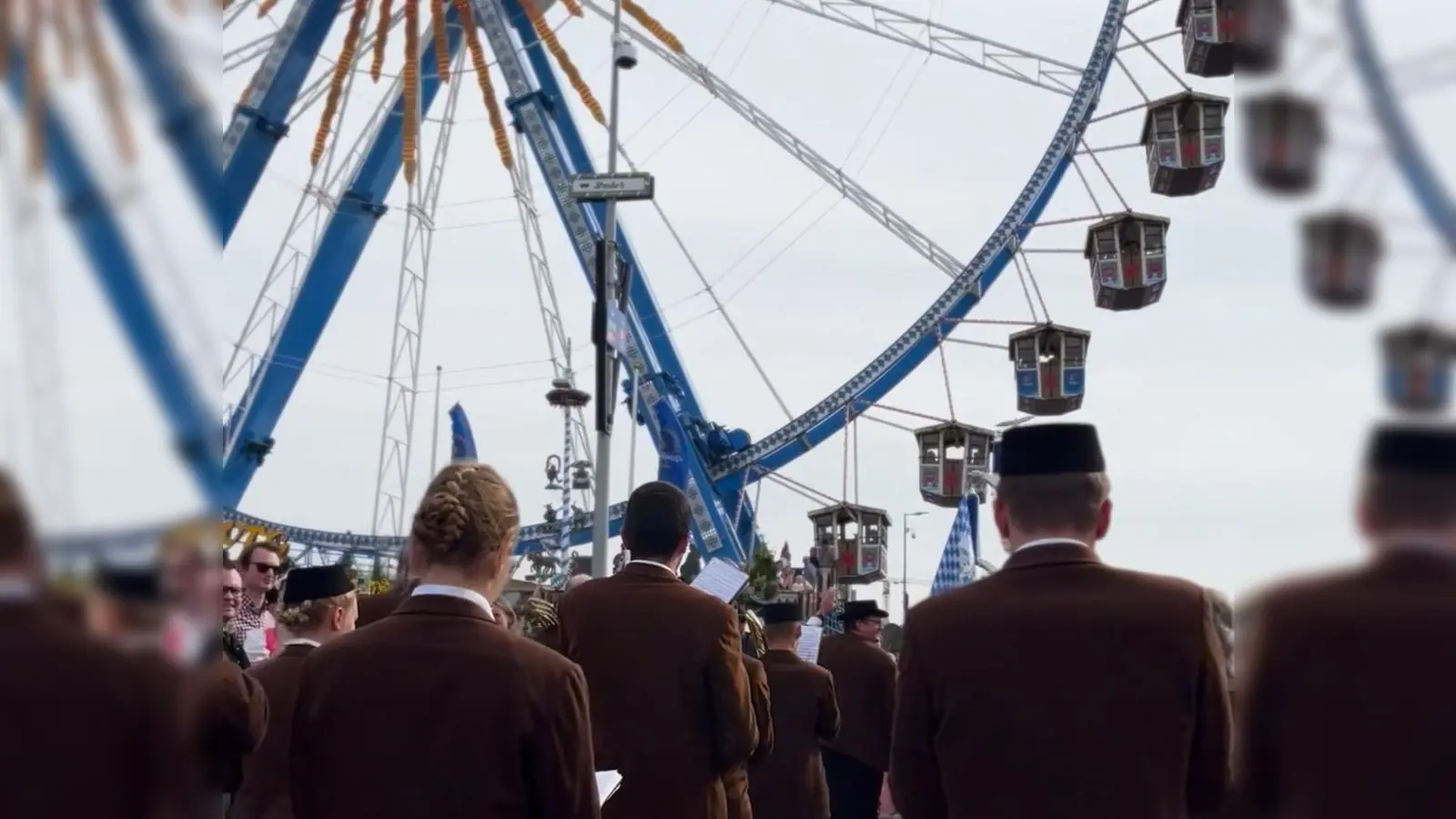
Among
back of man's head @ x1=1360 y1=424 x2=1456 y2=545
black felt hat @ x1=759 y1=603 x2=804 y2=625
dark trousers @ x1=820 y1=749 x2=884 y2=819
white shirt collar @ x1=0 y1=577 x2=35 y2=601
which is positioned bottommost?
dark trousers @ x1=820 y1=749 x2=884 y2=819

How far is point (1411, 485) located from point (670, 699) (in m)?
4.06

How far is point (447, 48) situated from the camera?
937 inches

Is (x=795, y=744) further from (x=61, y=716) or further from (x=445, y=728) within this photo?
(x=61, y=716)

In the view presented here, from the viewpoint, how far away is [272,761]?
13.9ft

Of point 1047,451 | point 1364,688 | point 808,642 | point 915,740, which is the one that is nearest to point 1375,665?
point 1364,688

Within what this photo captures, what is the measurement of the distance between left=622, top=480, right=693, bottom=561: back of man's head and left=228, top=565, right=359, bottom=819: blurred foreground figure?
89cm

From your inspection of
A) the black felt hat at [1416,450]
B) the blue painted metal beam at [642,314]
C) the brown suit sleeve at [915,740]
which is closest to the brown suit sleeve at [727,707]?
the brown suit sleeve at [915,740]

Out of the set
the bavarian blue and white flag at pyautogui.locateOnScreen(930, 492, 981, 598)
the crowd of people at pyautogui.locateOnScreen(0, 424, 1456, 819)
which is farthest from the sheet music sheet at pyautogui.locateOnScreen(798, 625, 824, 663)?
the crowd of people at pyautogui.locateOnScreen(0, 424, 1456, 819)

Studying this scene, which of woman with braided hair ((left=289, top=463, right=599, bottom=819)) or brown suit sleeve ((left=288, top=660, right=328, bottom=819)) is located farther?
brown suit sleeve ((left=288, top=660, right=328, bottom=819))

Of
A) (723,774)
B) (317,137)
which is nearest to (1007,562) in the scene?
(723,774)

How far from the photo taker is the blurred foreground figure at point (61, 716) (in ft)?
2.35

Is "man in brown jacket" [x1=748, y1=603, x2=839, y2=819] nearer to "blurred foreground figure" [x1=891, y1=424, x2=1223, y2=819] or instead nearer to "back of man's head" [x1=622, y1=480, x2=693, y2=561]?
"back of man's head" [x1=622, y1=480, x2=693, y2=561]

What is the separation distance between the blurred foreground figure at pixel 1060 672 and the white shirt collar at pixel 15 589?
181 centimetres

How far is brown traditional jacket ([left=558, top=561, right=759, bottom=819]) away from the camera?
479 centimetres
